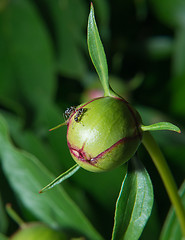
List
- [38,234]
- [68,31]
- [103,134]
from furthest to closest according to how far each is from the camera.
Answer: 1. [68,31]
2. [38,234]
3. [103,134]

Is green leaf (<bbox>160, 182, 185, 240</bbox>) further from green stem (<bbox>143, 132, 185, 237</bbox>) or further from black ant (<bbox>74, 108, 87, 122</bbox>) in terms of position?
black ant (<bbox>74, 108, 87, 122</bbox>)

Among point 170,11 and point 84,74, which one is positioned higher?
point 170,11

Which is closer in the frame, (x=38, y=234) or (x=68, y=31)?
(x=38, y=234)

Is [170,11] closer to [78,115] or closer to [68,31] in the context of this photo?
[68,31]

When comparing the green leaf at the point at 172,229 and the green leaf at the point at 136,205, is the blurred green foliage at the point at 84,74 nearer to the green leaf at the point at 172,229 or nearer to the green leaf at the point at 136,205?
the green leaf at the point at 172,229

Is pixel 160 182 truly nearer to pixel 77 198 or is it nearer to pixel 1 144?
pixel 77 198

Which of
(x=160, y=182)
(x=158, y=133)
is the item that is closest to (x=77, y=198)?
(x=160, y=182)

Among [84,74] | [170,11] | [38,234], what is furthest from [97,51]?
[170,11]

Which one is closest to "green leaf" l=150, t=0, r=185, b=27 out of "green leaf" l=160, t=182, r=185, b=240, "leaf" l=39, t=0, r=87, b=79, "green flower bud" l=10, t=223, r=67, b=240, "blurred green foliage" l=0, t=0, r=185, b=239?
"blurred green foliage" l=0, t=0, r=185, b=239
